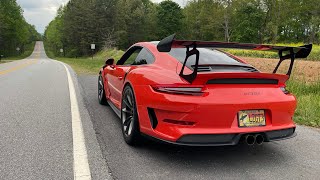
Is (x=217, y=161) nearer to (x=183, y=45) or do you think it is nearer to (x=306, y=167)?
(x=306, y=167)

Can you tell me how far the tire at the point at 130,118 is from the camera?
13.2 ft

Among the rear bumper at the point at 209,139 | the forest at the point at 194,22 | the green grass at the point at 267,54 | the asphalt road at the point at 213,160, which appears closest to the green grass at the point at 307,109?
the asphalt road at the point at 213,160

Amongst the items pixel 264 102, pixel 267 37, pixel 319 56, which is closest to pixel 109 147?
pixel 264 102

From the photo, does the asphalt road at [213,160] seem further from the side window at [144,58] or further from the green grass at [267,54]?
the green grass at [267,54]

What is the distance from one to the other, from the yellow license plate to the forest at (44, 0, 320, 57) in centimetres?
4539

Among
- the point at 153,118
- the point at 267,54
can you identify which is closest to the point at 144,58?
the point at 153,118

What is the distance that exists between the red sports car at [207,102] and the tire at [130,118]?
0.01 metres

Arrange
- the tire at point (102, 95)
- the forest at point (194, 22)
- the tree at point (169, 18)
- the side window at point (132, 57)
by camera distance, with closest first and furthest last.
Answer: the side window at point (132, 57), the tire at point (102, 95), the forest at point (194, 22), the tree at point (169, 18)

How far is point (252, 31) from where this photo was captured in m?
54.6

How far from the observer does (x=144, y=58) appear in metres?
4.74

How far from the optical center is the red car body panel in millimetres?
3352

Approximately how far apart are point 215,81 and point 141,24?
67.9 metres

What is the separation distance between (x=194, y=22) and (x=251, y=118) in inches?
2617

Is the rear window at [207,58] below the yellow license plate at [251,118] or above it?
above
